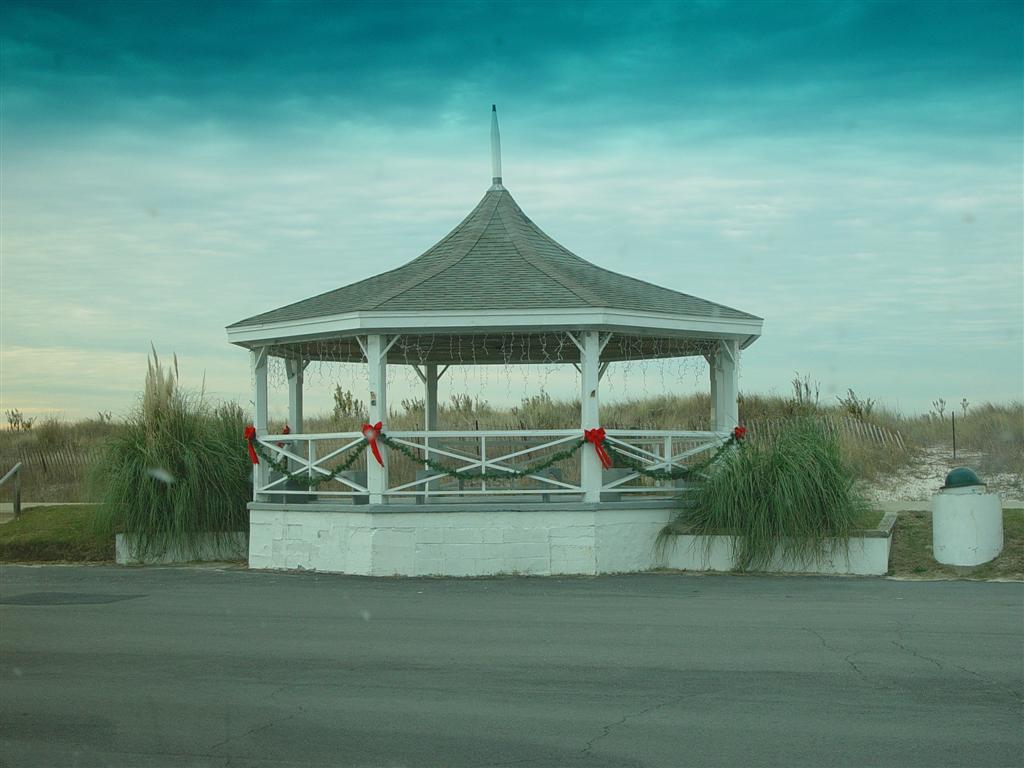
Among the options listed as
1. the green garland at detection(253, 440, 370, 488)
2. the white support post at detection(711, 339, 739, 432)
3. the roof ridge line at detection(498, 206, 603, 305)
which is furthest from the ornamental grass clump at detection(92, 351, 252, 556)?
the white support post at detection(711, 339, 739, 432)

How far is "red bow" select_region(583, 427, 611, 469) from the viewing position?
15.5 meters

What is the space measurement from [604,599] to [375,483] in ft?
13.3

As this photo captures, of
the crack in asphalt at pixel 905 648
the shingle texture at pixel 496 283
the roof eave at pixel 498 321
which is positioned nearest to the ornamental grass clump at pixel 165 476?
the shingle texture at pixel 496 283

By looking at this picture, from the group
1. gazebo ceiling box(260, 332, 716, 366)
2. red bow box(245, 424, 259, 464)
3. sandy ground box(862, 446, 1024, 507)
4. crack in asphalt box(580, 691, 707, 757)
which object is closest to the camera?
crack in asphalt box(580, 691, 707, 757)

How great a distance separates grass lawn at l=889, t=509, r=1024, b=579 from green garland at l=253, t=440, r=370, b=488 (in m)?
7.05

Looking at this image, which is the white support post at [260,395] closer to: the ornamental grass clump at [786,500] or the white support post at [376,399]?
the white support post at [376,399]

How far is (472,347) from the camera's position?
64.0ft

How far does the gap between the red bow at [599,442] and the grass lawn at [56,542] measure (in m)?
7.89

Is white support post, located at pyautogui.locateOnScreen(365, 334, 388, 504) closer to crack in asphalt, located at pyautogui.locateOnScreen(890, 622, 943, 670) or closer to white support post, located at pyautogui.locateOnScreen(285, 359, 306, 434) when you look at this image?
white support post, located at pyautogui.locateOnScreen(285, 359, 306, 434)

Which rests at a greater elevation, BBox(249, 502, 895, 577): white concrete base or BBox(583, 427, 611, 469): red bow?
BBox(583, 427, 611, 469): red bow

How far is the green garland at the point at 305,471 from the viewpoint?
636 inches

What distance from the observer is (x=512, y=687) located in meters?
8.36

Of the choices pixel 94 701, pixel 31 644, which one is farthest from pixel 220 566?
pixel 94 701

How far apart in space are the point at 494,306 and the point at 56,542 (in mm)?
8583
